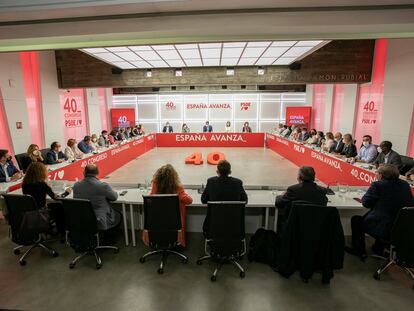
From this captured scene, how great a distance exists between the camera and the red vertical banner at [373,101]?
7.11 meters

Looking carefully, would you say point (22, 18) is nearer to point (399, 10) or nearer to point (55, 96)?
point (399, 10)

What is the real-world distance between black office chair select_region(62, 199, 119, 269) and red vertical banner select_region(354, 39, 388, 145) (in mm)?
7912

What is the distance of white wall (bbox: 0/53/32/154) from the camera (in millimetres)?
6277

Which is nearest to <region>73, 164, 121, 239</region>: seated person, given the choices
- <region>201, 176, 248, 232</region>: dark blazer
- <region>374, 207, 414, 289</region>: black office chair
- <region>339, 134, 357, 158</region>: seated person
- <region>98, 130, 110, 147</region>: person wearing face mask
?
<region>201, 176, 248, 232</region>: dark blazer

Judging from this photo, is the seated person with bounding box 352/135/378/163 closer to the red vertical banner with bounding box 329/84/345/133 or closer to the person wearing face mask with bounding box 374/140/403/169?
the person wearing face mask with bounding box 374/140/403/169

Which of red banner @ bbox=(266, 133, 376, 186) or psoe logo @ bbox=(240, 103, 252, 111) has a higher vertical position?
psoe logo @ bbox=(240, 103, 252, 111)

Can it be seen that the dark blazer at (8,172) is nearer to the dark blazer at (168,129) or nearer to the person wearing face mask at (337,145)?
the person wearing face mask at (337,145)

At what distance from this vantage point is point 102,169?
7.09 meters

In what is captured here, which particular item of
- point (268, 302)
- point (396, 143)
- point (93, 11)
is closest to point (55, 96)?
point (93, 11)

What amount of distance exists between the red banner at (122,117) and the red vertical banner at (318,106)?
32.8ft

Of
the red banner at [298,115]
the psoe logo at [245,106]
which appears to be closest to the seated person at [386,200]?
the red banner at [298,115]

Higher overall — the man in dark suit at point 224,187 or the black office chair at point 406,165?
the man in dark suit at point 224,187

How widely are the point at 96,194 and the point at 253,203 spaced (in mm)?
1914

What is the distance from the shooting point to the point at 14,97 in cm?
658
